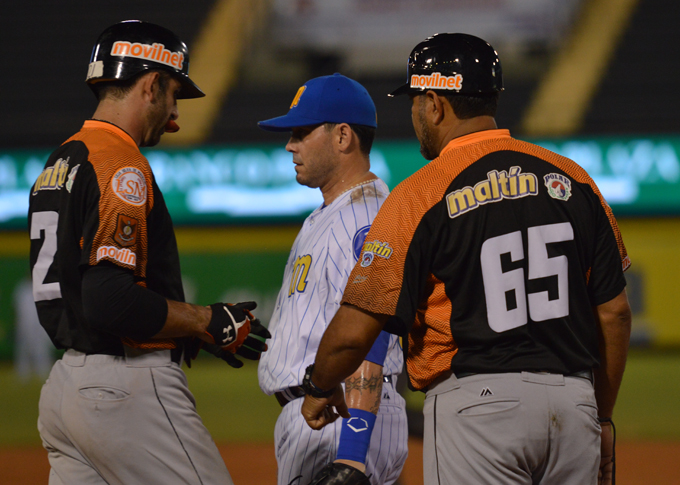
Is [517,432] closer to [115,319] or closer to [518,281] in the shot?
[518,281]

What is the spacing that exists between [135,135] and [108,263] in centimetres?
54

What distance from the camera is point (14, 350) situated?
8680 mm

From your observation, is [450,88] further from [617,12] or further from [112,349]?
[617,12]

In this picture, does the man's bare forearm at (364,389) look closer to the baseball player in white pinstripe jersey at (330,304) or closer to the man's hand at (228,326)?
the baseball player in white pinstripe jersey at (330,304)

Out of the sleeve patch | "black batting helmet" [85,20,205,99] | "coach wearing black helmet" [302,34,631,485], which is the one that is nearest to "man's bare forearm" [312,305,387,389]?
"coach wearing black helmet" [302,34,631,485]

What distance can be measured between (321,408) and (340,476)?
24 centimetres

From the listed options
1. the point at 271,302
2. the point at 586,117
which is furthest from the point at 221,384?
the point at 586,117

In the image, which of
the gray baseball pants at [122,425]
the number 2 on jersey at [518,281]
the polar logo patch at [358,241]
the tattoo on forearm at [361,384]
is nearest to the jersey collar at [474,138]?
the number 2 on jersey at [518,281]

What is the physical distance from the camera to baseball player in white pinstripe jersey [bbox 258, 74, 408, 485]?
2.34 metres

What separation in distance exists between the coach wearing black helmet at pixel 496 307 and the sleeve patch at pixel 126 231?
638mm

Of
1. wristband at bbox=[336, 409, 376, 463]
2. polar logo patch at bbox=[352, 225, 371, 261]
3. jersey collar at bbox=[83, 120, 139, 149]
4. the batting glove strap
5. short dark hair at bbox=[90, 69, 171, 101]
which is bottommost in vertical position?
the batting glove strap

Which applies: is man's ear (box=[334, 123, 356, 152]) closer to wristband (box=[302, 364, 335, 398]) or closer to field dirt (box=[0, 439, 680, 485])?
wristband (box=[302, 364, 335, 398])

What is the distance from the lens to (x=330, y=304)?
247cm

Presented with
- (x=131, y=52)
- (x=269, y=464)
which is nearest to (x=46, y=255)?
(x=131, y=52)
